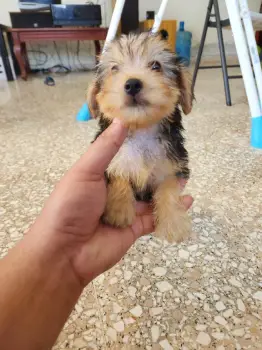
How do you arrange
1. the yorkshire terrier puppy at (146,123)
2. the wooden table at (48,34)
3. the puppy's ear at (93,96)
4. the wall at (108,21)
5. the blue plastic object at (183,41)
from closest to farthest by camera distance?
1. the yorkshire terrier puppy at (146,123)
2. the puppy's ear at (93,96)
3. the wooden table at (48,34)
4. the wall at (108,21)
5. the blue plastic object at (183,41)

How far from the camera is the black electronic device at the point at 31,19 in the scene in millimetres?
3934

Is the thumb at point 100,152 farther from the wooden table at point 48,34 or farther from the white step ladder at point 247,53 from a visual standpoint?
the wooden table at point 48,34

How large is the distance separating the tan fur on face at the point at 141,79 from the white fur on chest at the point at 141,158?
0.11 m

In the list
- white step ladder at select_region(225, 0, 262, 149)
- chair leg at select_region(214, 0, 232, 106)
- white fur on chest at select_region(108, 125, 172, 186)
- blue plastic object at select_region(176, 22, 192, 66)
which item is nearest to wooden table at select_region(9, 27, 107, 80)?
blue plastic object at select_region(176, 22, 192, 66)

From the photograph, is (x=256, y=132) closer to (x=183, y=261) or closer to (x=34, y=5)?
(x=183, y=261)

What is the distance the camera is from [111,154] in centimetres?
67

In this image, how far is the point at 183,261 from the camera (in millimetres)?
991

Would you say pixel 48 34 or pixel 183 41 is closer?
pixel 48 34

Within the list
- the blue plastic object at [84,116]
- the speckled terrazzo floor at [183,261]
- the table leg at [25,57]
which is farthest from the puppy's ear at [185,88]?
the table leg at [25,57]

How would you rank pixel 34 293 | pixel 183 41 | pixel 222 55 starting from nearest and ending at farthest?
pixel 34 293
pixel 222 55
pixel 183 41

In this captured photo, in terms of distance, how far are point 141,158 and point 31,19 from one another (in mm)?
4043

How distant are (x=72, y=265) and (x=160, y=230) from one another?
293 mm

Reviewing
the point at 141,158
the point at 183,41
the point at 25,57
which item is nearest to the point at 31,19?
the point at 25,57

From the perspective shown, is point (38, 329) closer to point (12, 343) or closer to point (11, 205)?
point (12, 343)
